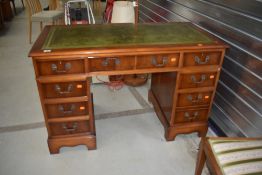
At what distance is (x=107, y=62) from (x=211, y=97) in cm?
86

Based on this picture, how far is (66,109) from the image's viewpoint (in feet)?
5.31

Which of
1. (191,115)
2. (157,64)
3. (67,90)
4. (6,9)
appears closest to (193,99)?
(191,115)

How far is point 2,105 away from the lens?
237cm

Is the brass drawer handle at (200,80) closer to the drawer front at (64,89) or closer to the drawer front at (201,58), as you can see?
the drawer front at (201,58)

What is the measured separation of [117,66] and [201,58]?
1.92 feet

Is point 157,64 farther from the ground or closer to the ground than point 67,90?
farther from the ground

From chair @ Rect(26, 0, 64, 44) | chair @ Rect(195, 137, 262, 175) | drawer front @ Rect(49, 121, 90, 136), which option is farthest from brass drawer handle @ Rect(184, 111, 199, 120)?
chair @ Rect(26, 0, 64, 44)

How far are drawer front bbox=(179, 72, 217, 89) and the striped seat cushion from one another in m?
0.54

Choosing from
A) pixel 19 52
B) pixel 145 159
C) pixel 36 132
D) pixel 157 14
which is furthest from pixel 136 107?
pixel 19 52

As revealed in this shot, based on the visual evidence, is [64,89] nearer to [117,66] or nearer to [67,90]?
[67,90]

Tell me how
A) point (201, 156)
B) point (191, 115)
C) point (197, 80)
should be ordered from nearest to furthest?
point (201, 156) < point (197, 80) < point (191, 115)

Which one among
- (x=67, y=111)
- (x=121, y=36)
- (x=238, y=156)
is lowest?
(x=67, y=111)

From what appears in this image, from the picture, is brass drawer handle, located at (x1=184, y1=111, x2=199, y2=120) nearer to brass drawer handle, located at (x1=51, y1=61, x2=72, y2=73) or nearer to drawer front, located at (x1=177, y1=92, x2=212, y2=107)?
drawer front, located at (x1=177, y1=92, x2=212, y2=107)

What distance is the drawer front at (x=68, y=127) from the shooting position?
5.51ft
